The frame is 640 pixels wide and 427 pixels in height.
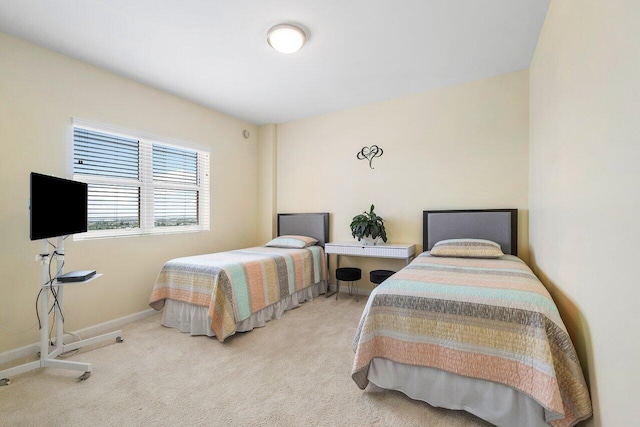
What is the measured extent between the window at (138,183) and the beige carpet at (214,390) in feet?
4.27

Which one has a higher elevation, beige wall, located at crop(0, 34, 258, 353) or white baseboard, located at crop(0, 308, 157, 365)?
beige wall, located at crop(0, 34, 258, 353)

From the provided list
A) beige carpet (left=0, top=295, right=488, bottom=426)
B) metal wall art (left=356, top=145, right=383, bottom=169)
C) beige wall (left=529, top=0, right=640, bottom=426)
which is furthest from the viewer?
metal wall art (left=356, top=145, right=383, bottom=169)

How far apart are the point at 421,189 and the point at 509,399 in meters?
2.50

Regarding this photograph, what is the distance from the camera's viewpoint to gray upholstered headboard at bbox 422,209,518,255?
9.80ft

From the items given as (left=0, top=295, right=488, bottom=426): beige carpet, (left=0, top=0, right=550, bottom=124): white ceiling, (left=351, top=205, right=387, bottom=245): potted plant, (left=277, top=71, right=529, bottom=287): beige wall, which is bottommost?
(left=0, top=295, right=488, bottom=426): beige carpet

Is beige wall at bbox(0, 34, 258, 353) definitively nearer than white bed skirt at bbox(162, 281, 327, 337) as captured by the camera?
Yes

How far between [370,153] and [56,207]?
3.32 m

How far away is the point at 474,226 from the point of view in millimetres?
3137

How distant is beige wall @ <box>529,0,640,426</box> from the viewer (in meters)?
0.95

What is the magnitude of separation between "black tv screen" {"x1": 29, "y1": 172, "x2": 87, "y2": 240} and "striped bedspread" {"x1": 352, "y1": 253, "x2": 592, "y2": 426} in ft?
7.35

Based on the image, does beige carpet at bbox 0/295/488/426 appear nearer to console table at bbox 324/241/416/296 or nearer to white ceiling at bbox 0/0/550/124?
console table at bbox 324/241/416/296

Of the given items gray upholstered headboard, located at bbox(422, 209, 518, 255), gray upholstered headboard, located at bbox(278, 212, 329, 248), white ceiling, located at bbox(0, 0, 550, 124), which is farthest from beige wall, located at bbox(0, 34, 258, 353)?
gray upholstered headboard, located at bbox(422, 209, 518, 255)

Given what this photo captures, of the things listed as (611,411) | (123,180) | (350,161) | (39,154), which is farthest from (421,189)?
(39,154)

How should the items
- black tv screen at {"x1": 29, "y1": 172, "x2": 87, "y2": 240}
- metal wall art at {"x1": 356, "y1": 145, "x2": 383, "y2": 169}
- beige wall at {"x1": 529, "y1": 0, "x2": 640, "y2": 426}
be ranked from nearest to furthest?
beige wall at {"x1": 529, "y1": 0, "x2": 640, "y2": 426} < black tv screen at {"x1": 29, "y1": 172, "x2": 87, "y2": 240} < metal wall art at {"x1": 356, "y1": 145, "x2": 383, "y2": 169}
